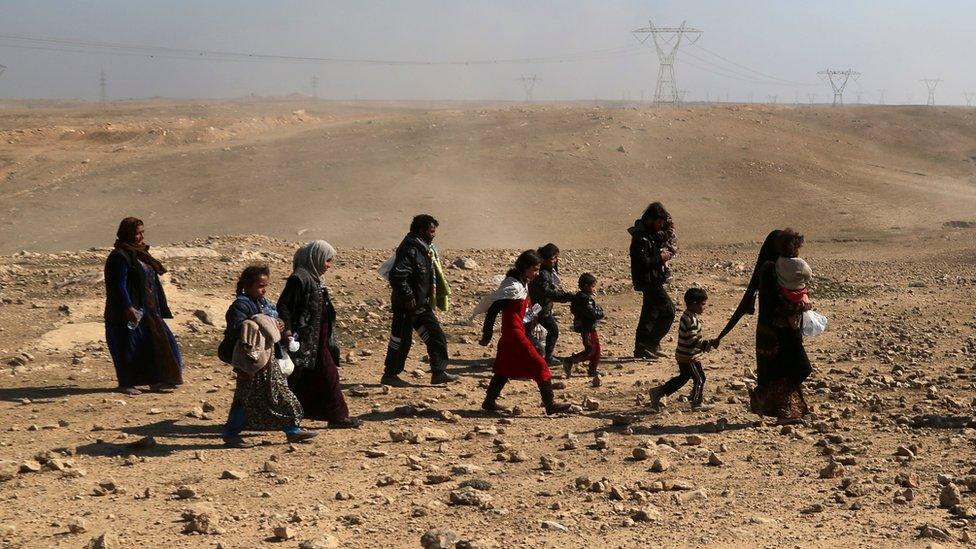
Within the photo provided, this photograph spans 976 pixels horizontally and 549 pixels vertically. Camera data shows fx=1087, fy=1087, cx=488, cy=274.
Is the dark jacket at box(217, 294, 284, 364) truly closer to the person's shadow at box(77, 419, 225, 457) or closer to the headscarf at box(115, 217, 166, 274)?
the person's shadow at box(77, 419, 225, 457)

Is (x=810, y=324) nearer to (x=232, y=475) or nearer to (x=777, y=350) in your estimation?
(x=777, y=350)

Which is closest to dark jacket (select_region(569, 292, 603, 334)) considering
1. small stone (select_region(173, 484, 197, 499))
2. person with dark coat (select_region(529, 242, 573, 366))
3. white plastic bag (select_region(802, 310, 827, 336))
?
person with dark coat (select_region(529, 242, 573, 366))

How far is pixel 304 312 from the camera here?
763 centimetres

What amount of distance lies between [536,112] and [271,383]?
37572 mm

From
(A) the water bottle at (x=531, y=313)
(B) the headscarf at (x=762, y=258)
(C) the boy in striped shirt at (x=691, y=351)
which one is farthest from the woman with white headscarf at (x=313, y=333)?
(B) the headscarf at (x=762, y=258)

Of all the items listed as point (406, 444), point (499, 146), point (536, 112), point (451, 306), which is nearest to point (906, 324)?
point (451, 306)

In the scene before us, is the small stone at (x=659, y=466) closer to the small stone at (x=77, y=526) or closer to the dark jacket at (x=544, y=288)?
the dark jacket at (x=544, y=288)

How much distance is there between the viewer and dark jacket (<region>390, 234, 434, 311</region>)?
9.42 m

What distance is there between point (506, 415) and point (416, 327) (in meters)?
1.48

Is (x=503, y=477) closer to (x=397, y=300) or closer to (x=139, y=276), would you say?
(x=397, y=300)

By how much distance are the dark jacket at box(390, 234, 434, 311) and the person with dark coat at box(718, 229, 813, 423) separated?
297cm

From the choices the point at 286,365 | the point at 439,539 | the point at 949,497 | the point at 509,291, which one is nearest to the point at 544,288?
the point at 509,291

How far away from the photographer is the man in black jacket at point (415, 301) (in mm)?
9445

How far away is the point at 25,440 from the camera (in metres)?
7.91
